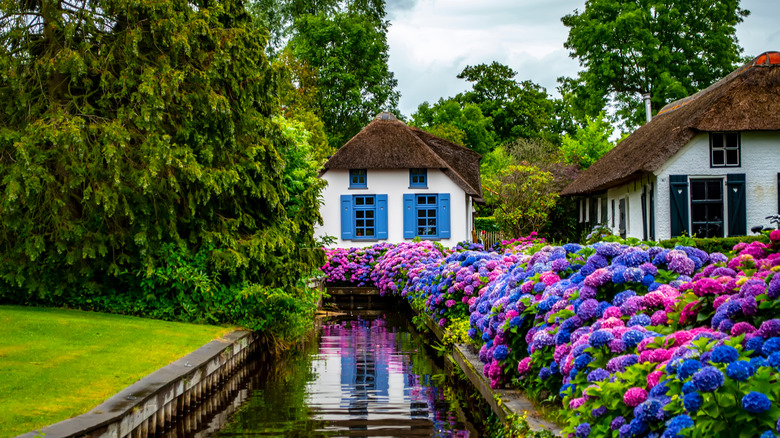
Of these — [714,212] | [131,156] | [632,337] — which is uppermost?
[131,156]

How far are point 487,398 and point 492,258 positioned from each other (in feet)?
16.7

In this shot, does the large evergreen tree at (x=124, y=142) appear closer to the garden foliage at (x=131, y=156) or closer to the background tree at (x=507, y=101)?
the garden foliage at (x=131, y=156)

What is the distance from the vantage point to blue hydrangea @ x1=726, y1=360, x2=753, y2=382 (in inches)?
148

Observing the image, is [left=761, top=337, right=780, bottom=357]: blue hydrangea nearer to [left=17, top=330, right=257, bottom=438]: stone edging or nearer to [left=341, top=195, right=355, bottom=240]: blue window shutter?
[left=17, top=330, right=257, bottom=438]: stone edging

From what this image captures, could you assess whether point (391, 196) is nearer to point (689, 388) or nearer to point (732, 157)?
point (732, 157)

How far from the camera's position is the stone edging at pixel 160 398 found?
21.0 feet

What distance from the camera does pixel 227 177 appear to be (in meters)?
13.7

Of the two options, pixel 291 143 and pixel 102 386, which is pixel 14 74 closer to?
pixel 291 143

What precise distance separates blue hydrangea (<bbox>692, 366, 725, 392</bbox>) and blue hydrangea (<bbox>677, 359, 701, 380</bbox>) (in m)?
0.14

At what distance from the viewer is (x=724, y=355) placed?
3.98 metres

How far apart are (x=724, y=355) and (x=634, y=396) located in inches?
22.1

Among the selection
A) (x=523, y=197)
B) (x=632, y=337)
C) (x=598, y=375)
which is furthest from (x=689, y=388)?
(x=523, y=197)

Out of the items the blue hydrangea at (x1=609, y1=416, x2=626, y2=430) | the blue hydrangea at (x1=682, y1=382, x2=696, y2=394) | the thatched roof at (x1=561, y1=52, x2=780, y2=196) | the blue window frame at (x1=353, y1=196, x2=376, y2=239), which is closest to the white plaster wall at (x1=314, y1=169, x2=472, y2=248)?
the blue window frame at (x1=353, y1=196, x2=376, y2=239)

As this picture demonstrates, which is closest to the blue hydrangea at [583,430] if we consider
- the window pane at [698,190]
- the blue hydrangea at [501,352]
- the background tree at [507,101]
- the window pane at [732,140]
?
the blue hydrangea at [501,352]
